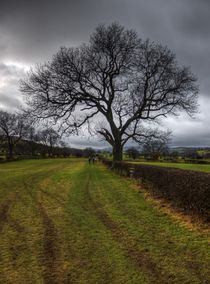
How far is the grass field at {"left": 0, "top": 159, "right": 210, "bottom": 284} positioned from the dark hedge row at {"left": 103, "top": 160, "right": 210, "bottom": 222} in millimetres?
769

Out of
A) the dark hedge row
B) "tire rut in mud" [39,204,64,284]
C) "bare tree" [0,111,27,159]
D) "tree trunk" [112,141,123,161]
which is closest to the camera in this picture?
"tire rut in mud" [39,204,64,284]

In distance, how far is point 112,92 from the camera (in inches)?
1043

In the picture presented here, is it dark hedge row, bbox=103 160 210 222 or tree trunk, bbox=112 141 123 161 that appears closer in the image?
dark hedge row, bbox=103 160 210 222

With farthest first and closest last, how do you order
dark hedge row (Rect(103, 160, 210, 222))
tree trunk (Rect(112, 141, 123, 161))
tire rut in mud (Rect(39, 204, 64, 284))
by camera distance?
tree trunk (Rect(112, 141, 123, 161)) → dark hedge row (Rect(103, 160, 210, 222)) → tire rut in mud (Rect(39, 204, 64, 284))

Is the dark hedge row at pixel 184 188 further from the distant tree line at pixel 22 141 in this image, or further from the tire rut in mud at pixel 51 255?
the distant tree line at pixel 22 141

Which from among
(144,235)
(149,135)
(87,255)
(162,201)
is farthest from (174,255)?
(149,135)

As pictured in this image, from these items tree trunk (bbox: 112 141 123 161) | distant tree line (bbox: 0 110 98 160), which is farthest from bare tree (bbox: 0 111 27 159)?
tree trunk (bbox: 112 141 123 161)

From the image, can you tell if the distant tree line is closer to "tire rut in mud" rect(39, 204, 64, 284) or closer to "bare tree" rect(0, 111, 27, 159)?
"bare tree" rect(0, 111, 27, 159)

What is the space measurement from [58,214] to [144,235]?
307 cm

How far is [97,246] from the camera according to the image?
5.22m

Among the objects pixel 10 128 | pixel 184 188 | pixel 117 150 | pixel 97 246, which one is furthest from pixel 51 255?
pixel 10 128

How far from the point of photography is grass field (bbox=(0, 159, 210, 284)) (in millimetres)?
4008

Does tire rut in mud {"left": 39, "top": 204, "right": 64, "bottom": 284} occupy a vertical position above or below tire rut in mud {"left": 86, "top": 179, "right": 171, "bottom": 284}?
above

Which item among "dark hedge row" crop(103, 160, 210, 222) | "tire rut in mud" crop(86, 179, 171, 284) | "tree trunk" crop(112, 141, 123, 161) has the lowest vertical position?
"tire rut in mud" crop(86, 179, 171, 284)
